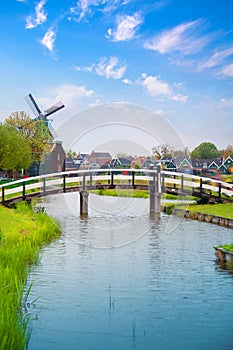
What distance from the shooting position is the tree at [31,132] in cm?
4881

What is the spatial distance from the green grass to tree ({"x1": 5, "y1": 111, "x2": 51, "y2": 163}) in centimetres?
2557

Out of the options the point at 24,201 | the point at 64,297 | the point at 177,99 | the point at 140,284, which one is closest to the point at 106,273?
the point at 140,284

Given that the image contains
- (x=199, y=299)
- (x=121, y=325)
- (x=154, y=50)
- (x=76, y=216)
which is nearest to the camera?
(x=121, y=325)

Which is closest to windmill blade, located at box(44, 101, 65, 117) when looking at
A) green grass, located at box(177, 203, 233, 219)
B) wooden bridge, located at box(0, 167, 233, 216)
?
wooden bridge, located at box(0, 167, 233, 216)

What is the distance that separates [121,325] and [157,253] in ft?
20.0

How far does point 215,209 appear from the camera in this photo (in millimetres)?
23656

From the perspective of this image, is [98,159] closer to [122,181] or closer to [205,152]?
[122,181]

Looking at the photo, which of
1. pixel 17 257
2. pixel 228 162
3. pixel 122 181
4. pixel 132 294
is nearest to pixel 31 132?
pixel 122 181

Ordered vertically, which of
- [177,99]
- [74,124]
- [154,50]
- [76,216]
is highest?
[154,50]

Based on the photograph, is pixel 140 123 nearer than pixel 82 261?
No

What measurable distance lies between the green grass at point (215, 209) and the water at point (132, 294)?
428 cm

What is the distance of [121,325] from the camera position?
8117 mm

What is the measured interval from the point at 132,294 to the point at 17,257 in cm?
304

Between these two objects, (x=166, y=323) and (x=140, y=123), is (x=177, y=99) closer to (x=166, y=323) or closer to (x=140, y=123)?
(x=140, y=123)
